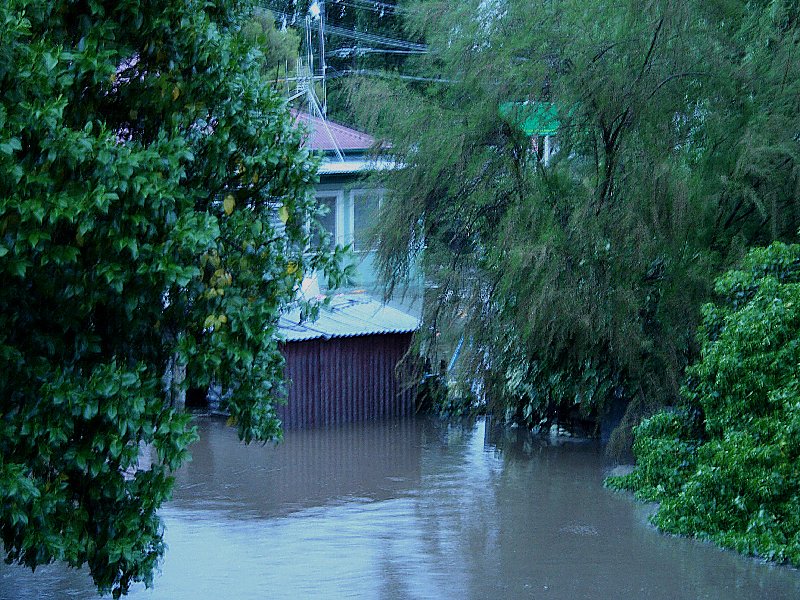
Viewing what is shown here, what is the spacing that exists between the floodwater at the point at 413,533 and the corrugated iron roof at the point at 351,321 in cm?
181

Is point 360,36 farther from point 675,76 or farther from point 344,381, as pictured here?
point 675,76

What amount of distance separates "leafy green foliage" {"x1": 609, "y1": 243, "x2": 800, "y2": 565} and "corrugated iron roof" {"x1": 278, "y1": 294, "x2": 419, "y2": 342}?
21.2 ft

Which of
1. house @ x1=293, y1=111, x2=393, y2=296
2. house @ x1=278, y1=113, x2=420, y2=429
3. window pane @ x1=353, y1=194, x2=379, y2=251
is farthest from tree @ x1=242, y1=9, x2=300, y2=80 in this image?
window pane @ x1=353, y1=194, x2=379, y2=251

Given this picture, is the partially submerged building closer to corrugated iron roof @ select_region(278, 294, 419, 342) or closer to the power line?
corrugated iron roof @ select_region(278, 294, 419, 342)

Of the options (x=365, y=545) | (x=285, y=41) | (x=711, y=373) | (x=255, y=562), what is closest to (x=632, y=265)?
(x=711, y=373)

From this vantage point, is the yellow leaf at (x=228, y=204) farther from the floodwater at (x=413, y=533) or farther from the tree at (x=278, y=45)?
the tree at (x=278, y=45)

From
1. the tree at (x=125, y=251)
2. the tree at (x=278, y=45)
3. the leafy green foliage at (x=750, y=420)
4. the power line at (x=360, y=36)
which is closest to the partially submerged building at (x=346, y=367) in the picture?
the leafy green foliage at (x=750, y=420)

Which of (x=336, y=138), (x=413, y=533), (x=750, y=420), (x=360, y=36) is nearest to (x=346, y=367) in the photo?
(x=413, y=533)

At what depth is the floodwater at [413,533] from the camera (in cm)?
920

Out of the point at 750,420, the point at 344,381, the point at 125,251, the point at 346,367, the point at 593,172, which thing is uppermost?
the point at 593,172

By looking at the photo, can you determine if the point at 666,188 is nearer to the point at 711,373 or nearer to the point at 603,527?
the point at 711,373

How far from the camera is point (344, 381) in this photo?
57.4ft

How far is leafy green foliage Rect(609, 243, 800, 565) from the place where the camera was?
394 inches

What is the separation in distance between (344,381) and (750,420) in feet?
27.0
